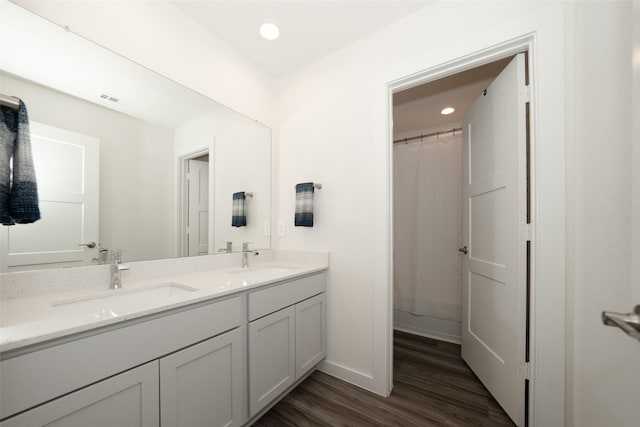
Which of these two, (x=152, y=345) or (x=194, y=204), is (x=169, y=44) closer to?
(x=194, y=204)

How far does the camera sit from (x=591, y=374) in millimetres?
945

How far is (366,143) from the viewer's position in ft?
5.63

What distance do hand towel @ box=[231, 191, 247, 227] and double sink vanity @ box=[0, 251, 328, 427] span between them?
15.9 inches

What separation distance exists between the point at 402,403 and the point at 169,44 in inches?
107

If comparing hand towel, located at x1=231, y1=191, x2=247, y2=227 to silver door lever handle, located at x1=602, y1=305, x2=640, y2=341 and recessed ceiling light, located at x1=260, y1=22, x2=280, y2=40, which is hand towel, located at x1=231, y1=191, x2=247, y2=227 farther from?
silver door lever handle, located at x1=602, y1=305, x2=640, y2=341

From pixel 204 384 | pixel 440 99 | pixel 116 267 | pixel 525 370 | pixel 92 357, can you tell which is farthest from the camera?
pixel 440 99

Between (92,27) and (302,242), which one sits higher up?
(92,27)

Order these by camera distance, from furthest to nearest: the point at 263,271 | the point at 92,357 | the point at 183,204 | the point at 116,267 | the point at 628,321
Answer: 1. the point at 263,271
2. the point at 183,204
3. the point at 116,267
4. the point at 92,357
5. the point at 628,321

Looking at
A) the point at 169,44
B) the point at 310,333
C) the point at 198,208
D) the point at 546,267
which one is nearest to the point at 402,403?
the point at 310,333

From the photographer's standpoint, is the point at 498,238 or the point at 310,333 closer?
the point at 498,238

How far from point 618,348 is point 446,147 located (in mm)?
2281

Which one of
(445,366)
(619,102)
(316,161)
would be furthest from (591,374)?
(316,161)

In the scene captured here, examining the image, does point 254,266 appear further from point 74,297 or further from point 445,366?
point 445,366

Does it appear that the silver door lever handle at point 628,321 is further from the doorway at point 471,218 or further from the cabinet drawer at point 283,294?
the cabinet drawer at point 283,294
